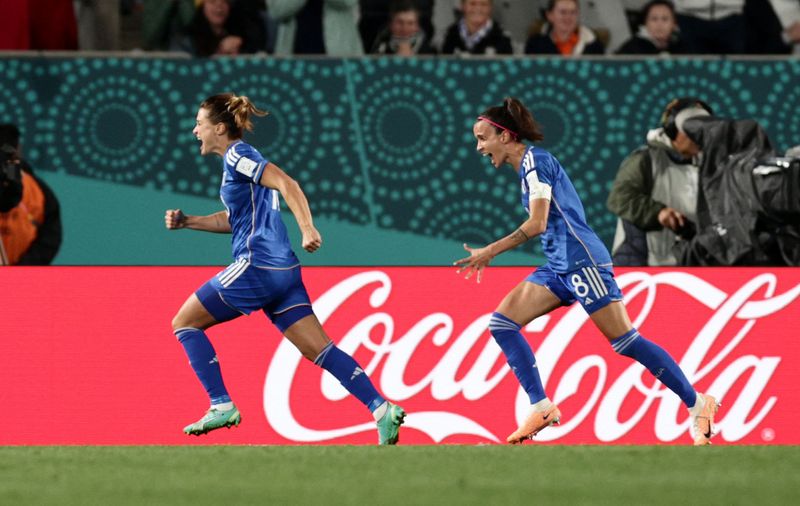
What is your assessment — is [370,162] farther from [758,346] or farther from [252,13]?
[758,346]

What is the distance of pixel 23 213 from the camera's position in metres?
10.5

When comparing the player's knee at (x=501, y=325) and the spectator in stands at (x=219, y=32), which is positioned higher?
the spectator in stands at (x=219, y=32)

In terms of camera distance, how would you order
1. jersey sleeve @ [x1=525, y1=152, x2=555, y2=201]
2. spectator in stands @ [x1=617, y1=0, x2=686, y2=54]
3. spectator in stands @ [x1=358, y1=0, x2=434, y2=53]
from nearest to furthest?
1. jersey sleeve @ [x1=525, y1=152, x2=555, y2=201]
2. spectator in stands @ [x1=617, y1=0, x2=686, y2=54]
3. spectator in stands @ [x1=358, y1=0, x2=434, y2=53]

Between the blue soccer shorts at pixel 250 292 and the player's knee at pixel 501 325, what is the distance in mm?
909

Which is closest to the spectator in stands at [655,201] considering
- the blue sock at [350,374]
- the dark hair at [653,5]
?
the dark hair at [653,5]

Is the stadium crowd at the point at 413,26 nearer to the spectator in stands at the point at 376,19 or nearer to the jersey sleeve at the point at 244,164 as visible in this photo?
the spectator in stands at the point at 376,19

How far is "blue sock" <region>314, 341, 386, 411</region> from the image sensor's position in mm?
7191

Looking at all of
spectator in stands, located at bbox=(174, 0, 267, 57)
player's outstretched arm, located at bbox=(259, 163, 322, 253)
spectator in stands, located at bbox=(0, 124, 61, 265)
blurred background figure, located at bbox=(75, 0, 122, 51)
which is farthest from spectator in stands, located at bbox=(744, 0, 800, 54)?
player's outstretched arm, located at bbox=(259, 163, 322, 253)

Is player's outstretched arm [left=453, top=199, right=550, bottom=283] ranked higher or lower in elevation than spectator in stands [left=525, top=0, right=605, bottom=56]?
lower

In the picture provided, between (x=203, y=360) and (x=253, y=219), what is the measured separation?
0.70 meters

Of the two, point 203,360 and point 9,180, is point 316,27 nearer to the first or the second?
point 9,180

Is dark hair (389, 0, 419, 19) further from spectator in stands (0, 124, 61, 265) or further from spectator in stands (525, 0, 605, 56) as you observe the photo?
spectator in stands (0, 124, 61, 265)

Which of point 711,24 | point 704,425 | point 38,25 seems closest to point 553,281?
point 704,425

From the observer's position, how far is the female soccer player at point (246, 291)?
7.12 metres
